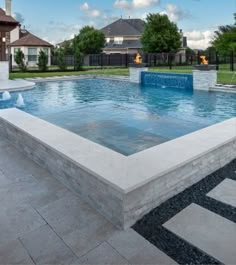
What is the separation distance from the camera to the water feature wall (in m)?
12.9

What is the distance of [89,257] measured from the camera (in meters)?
2.25

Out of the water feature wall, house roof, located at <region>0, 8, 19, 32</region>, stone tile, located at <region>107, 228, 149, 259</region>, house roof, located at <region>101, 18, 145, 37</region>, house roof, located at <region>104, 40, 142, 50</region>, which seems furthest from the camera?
house roof, located at <region>101, 18, 145, 37</region>

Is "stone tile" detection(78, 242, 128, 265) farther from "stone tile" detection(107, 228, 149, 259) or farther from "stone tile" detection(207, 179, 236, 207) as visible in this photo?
"stone tile" detection(207, 179, 236, 207)

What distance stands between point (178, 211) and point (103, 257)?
100 cm

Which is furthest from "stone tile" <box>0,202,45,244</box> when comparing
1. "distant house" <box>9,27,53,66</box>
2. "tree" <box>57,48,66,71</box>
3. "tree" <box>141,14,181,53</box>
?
"distant house" <box>9,27,53,66</box>

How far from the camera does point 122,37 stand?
44.0 m

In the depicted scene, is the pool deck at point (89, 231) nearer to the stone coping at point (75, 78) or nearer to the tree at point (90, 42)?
the stone coping at point (75, 78)

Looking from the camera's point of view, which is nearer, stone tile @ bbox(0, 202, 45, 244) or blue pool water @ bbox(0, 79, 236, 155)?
stone tile @ bbox(0, 202, 45, 244)

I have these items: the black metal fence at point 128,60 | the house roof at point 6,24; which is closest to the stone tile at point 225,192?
the house roof at point 6,24

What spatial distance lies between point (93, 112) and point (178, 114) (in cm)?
239

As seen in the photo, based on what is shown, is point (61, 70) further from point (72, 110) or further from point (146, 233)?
point (146, 233)

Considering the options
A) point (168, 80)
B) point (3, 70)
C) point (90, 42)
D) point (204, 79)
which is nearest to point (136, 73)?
point (168, 80)

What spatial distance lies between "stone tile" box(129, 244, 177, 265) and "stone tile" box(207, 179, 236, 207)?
1.12 m

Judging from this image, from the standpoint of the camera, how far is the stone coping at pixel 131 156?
2.79 meters
